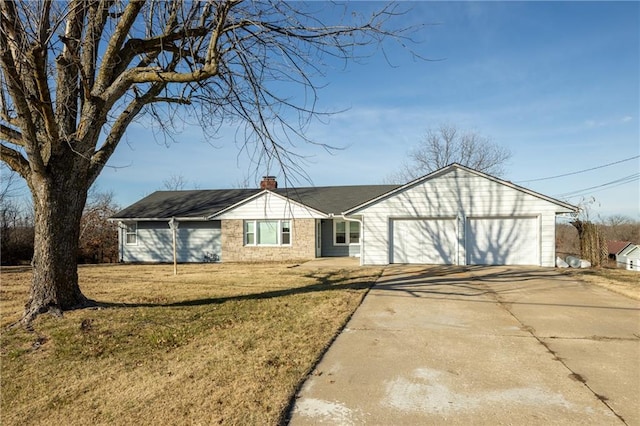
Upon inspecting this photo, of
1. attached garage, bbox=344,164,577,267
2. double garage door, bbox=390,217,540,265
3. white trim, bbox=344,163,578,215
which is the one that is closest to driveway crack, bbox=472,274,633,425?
double garage door, bbox=390,217,540,265

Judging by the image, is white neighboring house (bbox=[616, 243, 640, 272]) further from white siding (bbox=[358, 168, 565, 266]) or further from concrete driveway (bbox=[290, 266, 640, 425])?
concrete driveway (bbox=[290, 266, 640, 425])

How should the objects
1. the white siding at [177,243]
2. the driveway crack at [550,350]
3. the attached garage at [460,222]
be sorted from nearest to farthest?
the driveway crack at [550,350], the attached garage at [460,222], the white siding at [177,243]

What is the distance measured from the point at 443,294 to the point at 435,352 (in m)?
4.58

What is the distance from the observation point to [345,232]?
21.5 meters

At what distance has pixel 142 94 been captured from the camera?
760 centimetres

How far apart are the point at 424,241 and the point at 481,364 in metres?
12.0

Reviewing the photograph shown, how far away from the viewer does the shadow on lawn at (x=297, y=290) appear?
8.01 metres

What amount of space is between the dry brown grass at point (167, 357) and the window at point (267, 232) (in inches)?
453

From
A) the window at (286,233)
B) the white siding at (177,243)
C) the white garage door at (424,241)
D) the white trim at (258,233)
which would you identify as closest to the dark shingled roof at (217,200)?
the white siding at (177,243)

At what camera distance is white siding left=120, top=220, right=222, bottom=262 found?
21984 mm

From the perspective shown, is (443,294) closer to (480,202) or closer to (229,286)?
(229,286)

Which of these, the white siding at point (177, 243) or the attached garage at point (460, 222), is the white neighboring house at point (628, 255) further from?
the white siding at point (177, 243)

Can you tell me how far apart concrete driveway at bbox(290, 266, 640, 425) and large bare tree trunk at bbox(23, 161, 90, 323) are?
461 cm

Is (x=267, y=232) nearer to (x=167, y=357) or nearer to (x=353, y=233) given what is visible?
(x=353, y=233)
